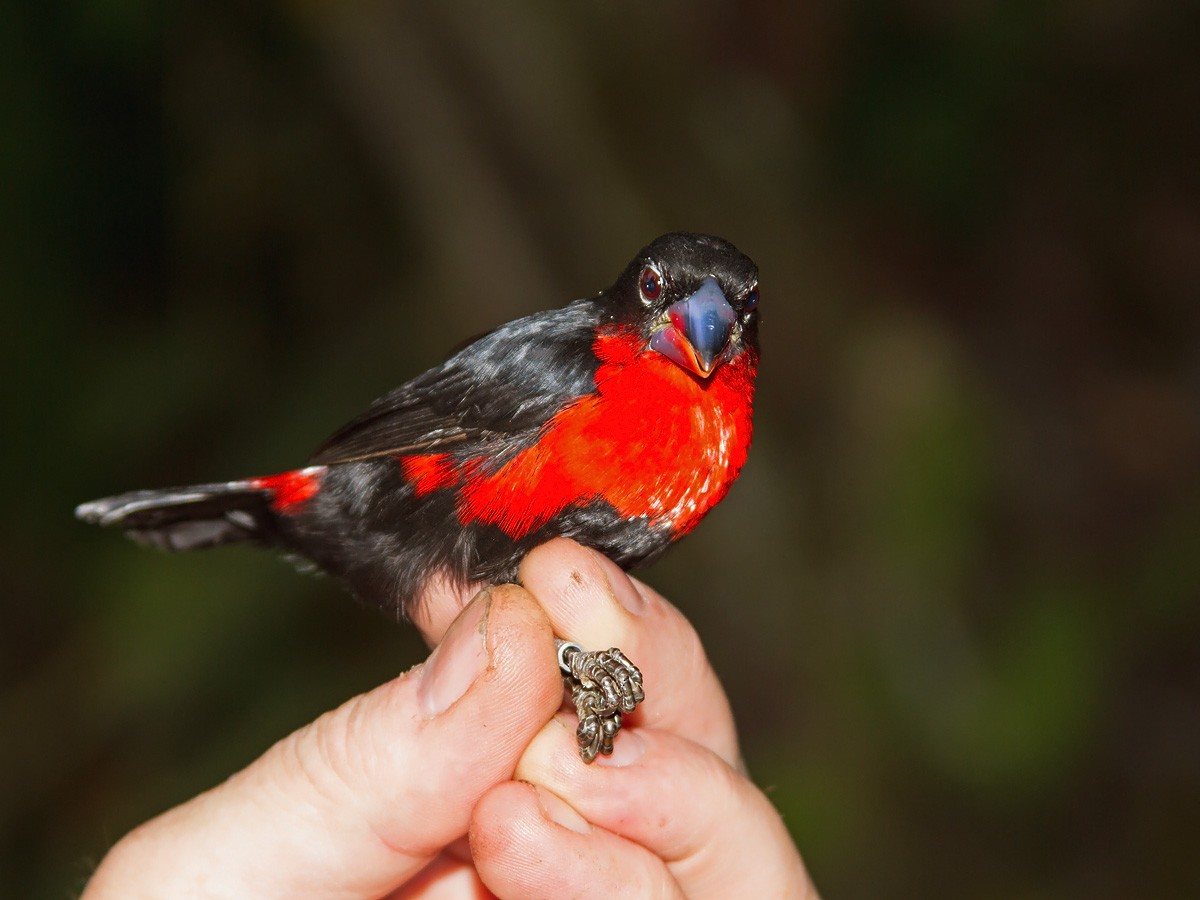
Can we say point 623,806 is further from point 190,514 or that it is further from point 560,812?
point 190,514

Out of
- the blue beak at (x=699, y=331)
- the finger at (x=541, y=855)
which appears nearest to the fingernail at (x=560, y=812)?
the finger at (x=541, y=855)

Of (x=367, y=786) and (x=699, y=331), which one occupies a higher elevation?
(x=699, y=331)

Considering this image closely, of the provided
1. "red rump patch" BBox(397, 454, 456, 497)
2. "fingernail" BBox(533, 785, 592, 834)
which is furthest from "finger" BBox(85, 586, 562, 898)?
"red rump patch" BBox(397, 454, 456, 497)

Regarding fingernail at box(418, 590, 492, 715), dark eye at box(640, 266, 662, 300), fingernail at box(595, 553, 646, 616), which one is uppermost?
dark eye at box(640, 266, 662, 300)

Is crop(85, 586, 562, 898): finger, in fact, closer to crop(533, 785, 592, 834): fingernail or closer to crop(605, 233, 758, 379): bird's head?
crop(533, 785, 592, 834): fingernail

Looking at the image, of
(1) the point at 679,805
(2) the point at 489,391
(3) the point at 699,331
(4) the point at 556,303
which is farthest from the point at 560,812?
(4) the point at 556,303

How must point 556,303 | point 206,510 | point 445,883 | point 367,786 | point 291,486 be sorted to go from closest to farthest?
point 367,786 → point 445,883 → point 291,486 → point 206,510 → point 556,303

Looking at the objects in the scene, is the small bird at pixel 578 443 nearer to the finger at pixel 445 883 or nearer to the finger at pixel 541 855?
the finger at pixel 541 855

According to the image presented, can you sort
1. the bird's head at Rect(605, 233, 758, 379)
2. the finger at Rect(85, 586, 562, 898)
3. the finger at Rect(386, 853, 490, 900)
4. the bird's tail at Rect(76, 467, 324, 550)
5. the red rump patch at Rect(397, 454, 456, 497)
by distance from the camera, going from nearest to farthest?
the finger at Rect(85, 586, 562, 898) → the bird's head at Rect(605, 233, 758, 379) → the red rump patch at Rect(397, 454, 456, 497) → the finger at Rect(386, 853, 490, 900) → the bird's tail at Rect(76, 467, 324, 550)
